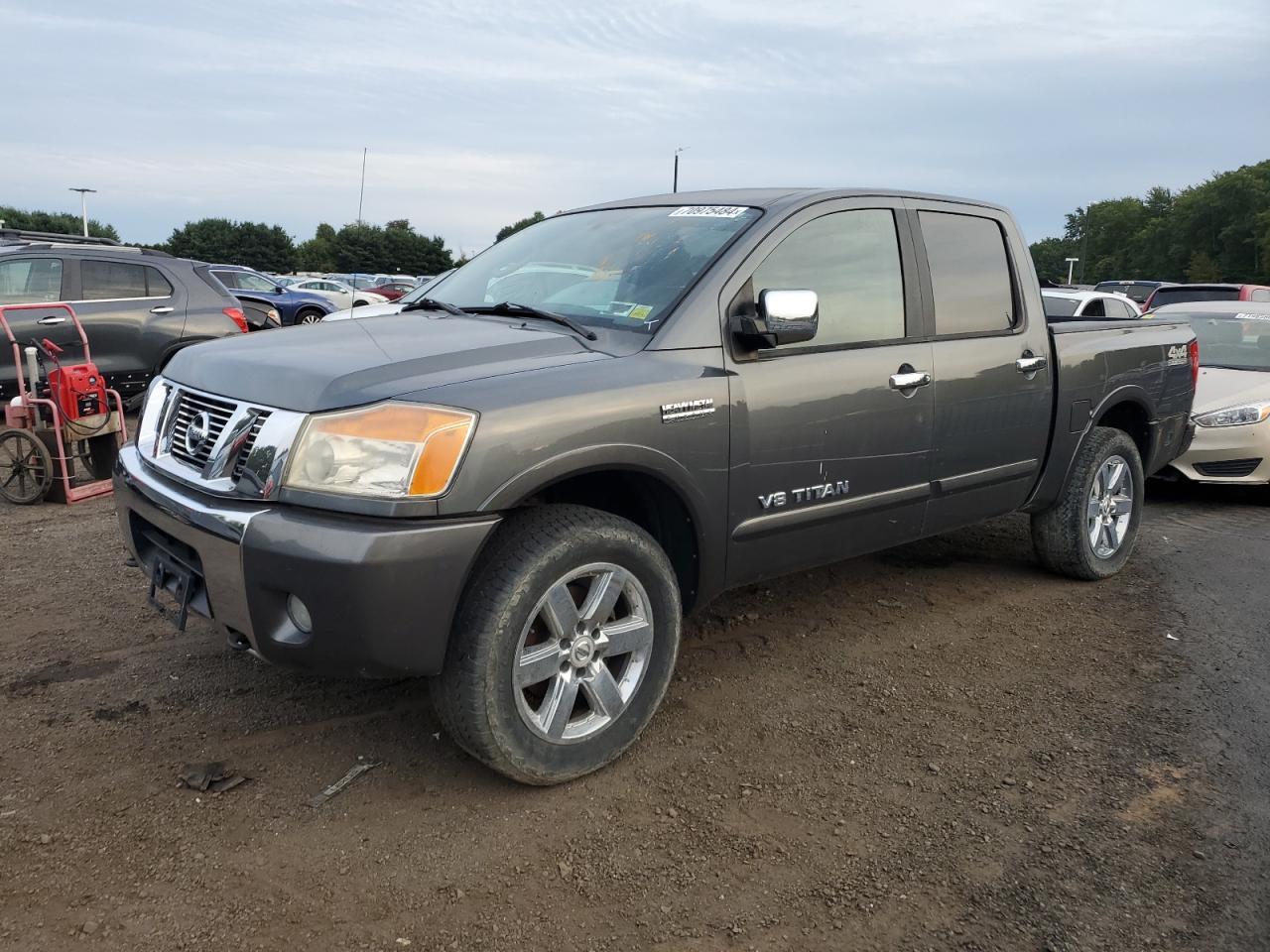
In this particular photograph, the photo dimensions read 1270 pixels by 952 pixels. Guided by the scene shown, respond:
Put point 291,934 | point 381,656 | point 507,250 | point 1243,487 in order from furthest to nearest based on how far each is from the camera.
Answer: point 1243,487 < point 507,250 < point 381,656 < point 291,934

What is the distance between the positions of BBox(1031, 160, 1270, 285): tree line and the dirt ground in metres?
60.9

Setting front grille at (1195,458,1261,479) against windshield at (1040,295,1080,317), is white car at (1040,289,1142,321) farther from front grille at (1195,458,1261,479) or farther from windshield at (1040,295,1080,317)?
front grille at (1195,458,1261,479)

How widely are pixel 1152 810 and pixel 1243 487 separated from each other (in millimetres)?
5953

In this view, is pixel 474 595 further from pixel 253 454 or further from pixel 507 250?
pixel 507 250

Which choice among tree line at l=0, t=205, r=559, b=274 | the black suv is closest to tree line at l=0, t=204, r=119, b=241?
tree line at l=0, t=205, r=559, b=274

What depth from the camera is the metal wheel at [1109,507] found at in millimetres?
4977

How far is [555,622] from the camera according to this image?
2.82m

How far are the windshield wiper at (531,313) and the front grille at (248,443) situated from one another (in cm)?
103

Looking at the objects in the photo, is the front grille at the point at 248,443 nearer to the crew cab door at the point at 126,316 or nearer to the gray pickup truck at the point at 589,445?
the gray pickup truck at the point at 589,445

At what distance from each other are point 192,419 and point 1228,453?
6.98 m

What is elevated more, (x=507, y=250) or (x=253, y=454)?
(x=507, y=250)

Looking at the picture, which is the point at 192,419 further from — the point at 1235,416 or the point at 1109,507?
the point at 1235,416

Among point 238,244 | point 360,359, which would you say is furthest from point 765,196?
point 238,244

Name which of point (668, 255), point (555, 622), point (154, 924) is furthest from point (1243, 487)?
point (154, 924)
